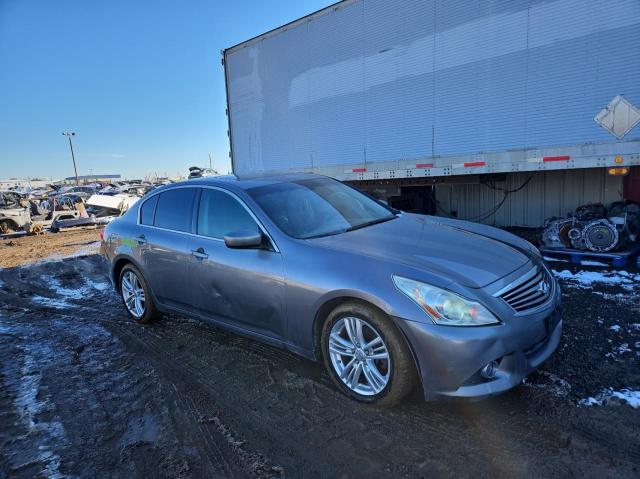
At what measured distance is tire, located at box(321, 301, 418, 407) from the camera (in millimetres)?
2713

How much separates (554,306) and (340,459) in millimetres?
1749

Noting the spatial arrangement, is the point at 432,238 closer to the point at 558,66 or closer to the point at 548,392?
the point at 548,392

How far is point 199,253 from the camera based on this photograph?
3896 millimetres

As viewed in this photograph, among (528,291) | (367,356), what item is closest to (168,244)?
(367,356)

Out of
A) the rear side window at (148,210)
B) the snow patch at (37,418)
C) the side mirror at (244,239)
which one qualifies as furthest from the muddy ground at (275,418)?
the rear side window at (148,210)

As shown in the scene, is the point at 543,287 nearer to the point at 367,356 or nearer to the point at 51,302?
the point at 367,356

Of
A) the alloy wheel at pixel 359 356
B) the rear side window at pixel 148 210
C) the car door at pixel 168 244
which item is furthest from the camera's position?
the rear side window at pixel 148 210

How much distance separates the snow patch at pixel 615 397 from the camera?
2.76m

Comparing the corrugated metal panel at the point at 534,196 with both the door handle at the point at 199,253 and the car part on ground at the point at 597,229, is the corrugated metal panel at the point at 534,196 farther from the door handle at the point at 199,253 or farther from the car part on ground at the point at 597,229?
the door handle at the point at 199,253

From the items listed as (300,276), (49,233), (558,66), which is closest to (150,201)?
(300,276)

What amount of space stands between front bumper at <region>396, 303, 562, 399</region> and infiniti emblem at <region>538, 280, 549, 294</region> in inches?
14.9

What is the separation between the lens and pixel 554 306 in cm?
298

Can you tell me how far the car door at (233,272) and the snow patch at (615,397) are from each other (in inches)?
82.2

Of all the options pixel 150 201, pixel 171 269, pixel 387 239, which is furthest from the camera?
pixel 150 201
